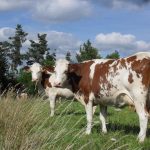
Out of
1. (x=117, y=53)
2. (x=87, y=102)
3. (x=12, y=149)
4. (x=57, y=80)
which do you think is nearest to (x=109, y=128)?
(x=87, y=102)

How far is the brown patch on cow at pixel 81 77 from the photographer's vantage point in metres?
14.2

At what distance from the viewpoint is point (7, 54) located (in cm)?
11888

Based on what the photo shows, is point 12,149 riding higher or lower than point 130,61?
lower

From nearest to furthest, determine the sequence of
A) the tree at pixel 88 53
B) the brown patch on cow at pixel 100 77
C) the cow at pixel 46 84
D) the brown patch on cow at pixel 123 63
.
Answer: the brown patch on cow at pixel 123 63, the brown patch on cow at pixel 100 77, the cow at pixel 46 84, the tree at pixel 88 53

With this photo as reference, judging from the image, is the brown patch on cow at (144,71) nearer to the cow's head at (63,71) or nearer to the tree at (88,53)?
the cow's head at (63,71)

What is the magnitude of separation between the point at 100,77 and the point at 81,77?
1.25 metres

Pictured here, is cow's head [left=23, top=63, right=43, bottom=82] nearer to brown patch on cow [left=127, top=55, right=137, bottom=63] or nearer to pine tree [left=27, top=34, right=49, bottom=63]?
brown patch on cow [left=127, top=55, right=137, bottom=63]

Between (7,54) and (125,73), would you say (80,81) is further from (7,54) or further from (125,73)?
(7,54)

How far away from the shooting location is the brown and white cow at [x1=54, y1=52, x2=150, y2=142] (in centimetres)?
1217

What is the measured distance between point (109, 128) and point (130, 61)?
2911 mm

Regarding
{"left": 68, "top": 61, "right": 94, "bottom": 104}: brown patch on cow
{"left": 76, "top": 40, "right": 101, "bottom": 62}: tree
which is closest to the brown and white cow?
{"left": 68, "top": 61, "right": 94, "bottom": 104}: brown patch on cow

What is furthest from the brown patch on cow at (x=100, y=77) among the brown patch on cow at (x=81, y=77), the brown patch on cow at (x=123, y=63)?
the brown patch on cow at (x=123, y=63)

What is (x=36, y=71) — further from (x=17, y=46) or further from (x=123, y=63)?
(x=17, y=46)

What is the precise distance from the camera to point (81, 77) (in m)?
14.7
